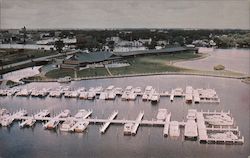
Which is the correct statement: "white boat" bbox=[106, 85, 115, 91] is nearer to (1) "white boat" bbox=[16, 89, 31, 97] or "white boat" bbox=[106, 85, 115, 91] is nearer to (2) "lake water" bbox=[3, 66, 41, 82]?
(1) "white boat" bbox=[16, 89, 31, 97]

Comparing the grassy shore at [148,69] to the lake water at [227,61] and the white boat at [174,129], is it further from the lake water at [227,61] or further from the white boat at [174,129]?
the white boat at [174,129]

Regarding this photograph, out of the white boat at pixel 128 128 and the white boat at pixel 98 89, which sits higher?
the white boat at pixel 98 89

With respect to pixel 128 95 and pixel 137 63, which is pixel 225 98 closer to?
pixel 128 95

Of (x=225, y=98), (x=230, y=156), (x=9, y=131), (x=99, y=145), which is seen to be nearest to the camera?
(x=230, y=156)

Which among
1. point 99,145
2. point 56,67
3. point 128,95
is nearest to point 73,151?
point 99,145

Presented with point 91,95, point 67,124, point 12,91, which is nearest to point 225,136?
point 67,124

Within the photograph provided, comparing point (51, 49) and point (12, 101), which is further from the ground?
point (51, 49)

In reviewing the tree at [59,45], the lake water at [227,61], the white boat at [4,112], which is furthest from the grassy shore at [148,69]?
the white boat at [4,112]
